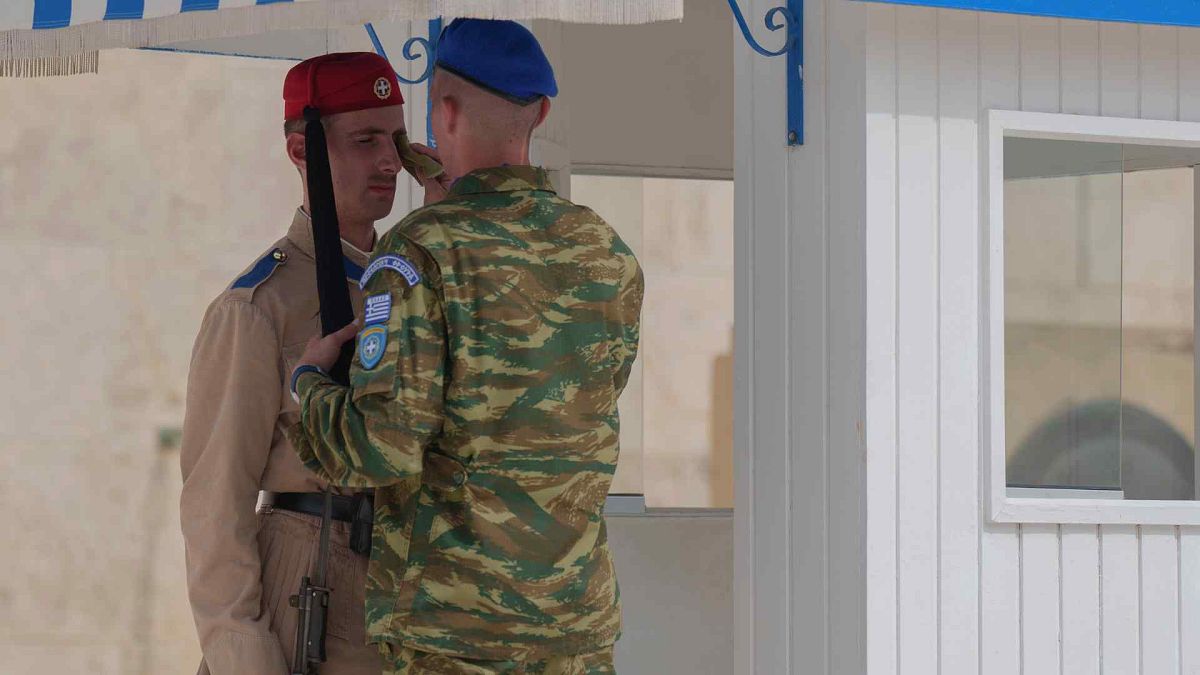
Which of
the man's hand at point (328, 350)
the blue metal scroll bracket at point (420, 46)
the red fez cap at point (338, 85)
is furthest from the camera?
the blue metal scroll bracket at point (420, 46)

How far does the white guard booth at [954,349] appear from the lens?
11.0ft

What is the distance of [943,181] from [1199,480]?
0.95m

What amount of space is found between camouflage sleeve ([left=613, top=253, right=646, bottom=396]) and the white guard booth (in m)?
0.76

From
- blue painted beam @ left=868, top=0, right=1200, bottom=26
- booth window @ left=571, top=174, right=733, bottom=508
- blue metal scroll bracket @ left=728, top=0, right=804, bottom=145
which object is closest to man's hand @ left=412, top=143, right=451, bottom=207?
blue metal scroll bracket @ left=728, top=0, right=804, bottom=145

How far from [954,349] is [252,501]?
1473 millimetres

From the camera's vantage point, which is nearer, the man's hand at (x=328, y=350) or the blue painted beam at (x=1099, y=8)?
the man's hand at (x=328, y=350)

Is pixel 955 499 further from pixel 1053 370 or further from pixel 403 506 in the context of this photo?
pixel 403 506

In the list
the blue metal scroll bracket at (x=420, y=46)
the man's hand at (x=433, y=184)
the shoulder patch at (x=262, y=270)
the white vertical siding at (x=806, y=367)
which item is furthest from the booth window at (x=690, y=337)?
the shoulder patch at (x=262, y=270)

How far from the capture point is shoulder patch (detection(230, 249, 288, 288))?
2764mm

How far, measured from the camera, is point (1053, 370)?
11.6ft

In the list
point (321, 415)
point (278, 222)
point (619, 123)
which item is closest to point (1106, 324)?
point (321, 415)

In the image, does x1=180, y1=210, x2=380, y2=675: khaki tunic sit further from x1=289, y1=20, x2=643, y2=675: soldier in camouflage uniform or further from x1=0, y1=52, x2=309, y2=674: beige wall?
x1=0, y1=52, x2=309, y2=674: beige wall

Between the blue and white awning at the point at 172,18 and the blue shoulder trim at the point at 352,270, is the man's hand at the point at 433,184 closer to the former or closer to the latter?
the blue shoulder trim at the point at 352,270

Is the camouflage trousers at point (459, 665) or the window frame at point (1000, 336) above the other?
the window frame at point (1000, 336)
